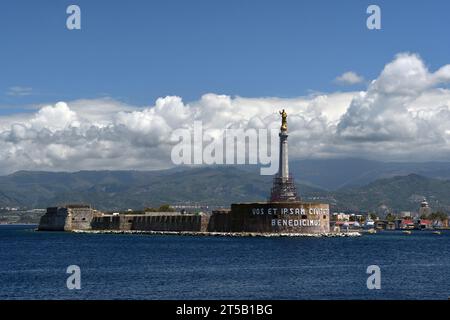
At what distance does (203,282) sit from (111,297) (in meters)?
13.0

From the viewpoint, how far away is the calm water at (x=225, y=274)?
2414 inches

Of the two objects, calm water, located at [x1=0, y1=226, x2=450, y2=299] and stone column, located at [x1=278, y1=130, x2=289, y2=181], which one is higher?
stone column, located at [x1=278, y1=130, x2=289, y2=181]

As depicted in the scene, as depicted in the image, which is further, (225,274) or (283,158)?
(283,158)

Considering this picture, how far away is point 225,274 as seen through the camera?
7719 cm

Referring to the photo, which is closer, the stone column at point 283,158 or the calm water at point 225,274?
the calm water at point 225,274

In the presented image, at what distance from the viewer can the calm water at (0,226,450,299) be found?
201 ft

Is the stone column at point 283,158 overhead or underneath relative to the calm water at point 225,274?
overhead

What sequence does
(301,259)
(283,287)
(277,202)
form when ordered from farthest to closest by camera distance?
1. (277,202)
2. (301,259)
3. (283,287)

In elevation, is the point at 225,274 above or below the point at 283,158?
below
